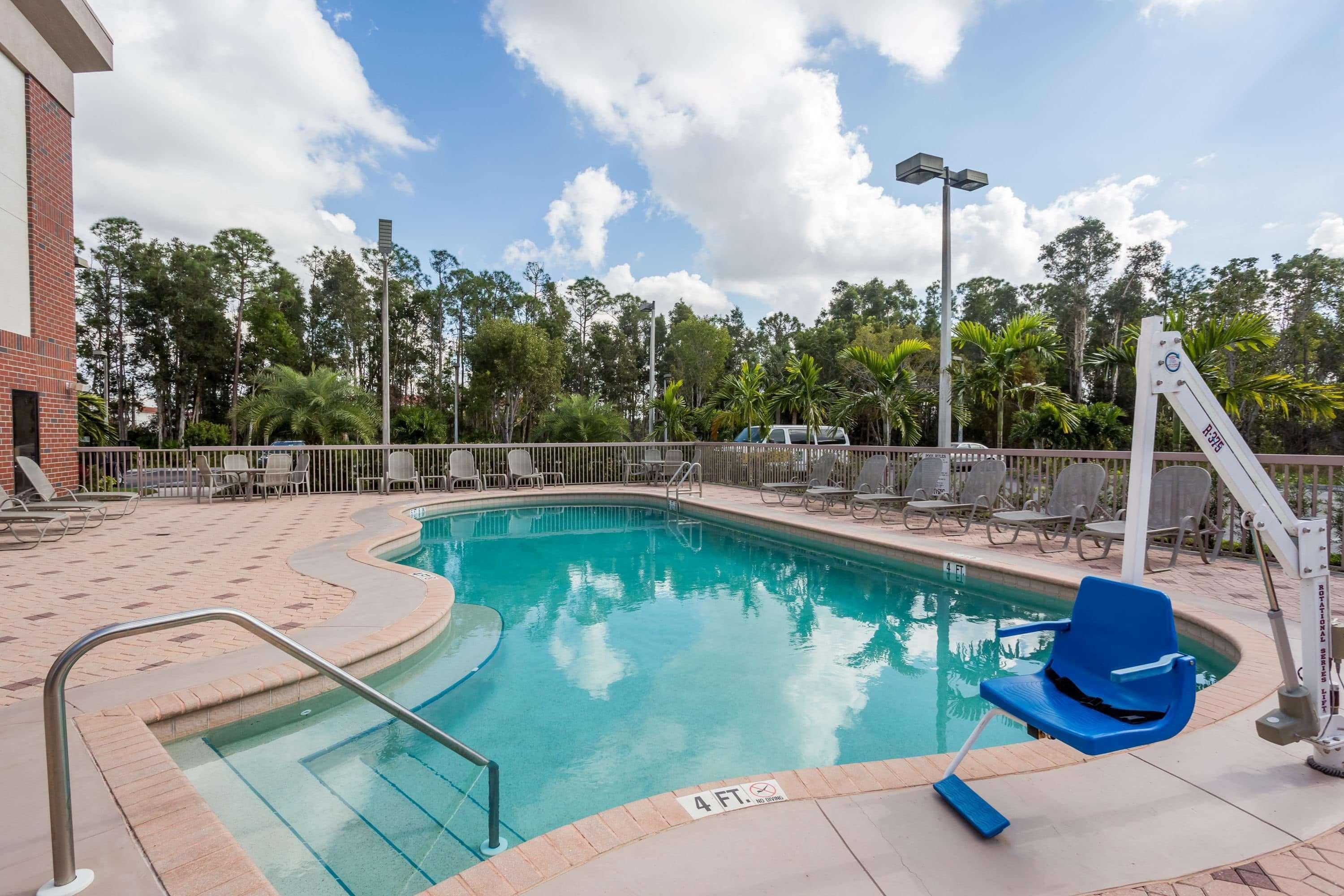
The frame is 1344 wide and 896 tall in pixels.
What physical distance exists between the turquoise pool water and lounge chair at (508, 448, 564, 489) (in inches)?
282

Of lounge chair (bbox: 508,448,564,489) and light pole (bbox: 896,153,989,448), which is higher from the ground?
light pole (bbox: 896,153,989,448)

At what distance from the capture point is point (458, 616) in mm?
5309

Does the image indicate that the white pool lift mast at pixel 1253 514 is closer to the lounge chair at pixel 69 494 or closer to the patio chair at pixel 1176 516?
the patio chair at pixel 1176 516

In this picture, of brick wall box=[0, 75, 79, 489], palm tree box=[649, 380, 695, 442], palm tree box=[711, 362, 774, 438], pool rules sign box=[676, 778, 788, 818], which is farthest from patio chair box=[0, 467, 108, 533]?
palm tree box=[711, 362, 774, 438]

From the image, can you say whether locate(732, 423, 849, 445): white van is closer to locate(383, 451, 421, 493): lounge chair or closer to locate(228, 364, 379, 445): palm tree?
locate(383, 451, 421, 493): lounge chair

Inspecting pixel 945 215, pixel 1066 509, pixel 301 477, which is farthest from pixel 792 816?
pixel 301 477

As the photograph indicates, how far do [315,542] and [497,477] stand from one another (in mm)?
7047

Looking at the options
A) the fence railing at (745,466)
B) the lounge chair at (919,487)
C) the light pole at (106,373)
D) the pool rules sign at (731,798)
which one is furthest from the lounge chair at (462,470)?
the light pole at (106,373)

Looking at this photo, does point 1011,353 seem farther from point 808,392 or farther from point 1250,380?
→ point 808,392

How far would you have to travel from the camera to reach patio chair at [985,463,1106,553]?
6715 millimetres

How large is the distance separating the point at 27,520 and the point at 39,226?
4657mm

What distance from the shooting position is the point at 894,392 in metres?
11.5

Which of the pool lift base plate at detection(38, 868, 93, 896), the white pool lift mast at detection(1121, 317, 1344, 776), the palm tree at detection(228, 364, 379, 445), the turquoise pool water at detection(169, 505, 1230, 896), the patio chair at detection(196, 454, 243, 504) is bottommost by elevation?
the turquoise pool water at detection(169, 505, 1230, 896)

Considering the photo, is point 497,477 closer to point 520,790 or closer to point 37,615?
point 37,615
